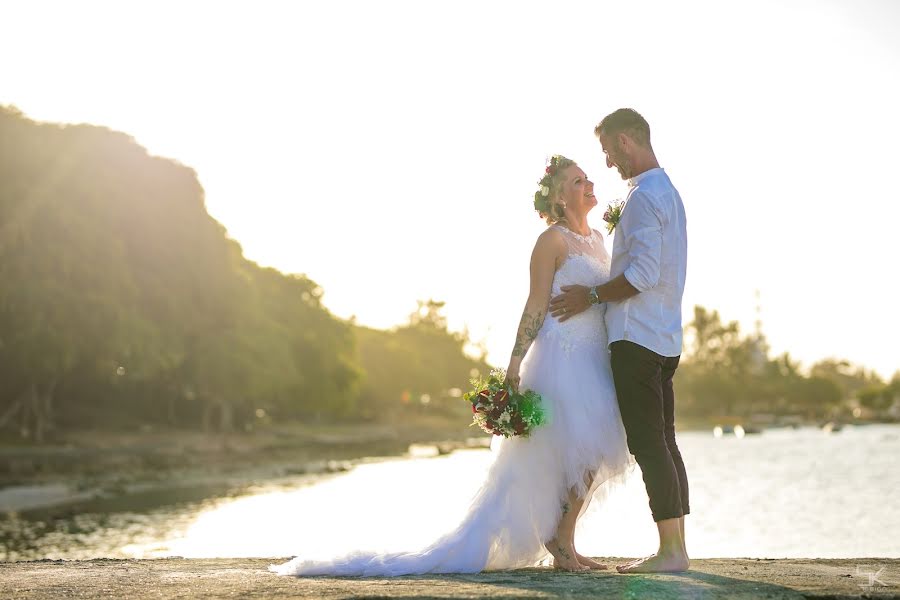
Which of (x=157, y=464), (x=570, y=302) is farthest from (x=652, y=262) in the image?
(x=157, y=464)

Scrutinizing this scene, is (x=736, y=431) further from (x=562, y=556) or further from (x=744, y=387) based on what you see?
(x=562, y=556)

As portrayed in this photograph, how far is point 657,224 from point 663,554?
1729mm

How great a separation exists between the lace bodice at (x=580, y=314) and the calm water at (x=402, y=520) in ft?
2.84

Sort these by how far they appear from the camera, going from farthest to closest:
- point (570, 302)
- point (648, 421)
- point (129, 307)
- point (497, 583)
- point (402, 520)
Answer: point (129, 307) < point (402, 520) < point (570, 302) < point (648, 421) < point (497, 583)

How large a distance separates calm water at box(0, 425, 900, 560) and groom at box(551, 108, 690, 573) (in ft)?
2.75

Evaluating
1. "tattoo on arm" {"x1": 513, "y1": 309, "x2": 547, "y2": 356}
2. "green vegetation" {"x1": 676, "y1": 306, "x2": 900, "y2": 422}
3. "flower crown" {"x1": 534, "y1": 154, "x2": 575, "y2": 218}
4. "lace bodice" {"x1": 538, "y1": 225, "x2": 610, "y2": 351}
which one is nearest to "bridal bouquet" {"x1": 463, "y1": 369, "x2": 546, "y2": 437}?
"tattoo on arm" {"x1": 513, "y1": 309, "x2": 547, "y2": 356}

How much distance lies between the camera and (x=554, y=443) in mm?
6035

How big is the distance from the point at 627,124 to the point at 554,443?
6.00ft

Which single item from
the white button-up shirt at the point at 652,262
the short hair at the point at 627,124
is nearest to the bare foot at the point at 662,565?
the white button-up shirt at the point at 652,262

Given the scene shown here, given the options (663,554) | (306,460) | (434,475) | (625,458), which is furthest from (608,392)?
(306,460)

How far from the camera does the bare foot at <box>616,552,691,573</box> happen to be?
18.0ft

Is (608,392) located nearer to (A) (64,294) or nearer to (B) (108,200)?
(A) (64,294)

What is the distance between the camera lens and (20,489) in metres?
29.4

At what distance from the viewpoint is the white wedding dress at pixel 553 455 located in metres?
5.93
